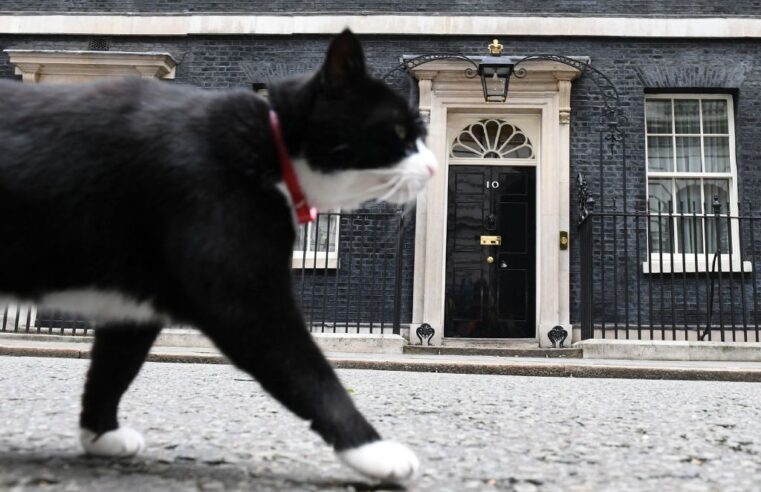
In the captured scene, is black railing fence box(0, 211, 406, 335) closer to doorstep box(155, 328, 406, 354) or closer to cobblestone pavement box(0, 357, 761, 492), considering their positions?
doorstep box(155, 328, 406, 354)

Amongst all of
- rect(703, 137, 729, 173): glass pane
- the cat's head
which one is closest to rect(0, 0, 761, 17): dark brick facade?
rect(703, 137, 729, 173): glass pane

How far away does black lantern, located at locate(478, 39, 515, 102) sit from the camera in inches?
383

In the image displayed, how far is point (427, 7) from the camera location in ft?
37.8

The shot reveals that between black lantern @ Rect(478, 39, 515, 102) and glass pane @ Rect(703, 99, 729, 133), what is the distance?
3265 mm

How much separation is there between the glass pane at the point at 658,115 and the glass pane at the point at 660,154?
0.18 metres

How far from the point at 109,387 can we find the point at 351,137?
933 mm

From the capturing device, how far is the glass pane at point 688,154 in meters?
10.9

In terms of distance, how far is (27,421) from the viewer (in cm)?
255

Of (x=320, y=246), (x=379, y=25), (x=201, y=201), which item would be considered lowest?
(x=201, y=201)

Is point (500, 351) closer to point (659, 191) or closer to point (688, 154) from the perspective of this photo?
point (659, 191)

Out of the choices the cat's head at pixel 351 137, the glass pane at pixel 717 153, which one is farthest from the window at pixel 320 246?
the cat's head at pixel 351 137

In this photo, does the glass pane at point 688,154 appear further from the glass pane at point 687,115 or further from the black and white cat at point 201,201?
the black and white cat at point 201,201

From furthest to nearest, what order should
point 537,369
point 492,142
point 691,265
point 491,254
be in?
point 492,142
point 491,254
point 691,265
point 537,369

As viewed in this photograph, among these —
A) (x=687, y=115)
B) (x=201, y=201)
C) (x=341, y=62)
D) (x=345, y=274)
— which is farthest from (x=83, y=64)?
(x=201, y=201)
